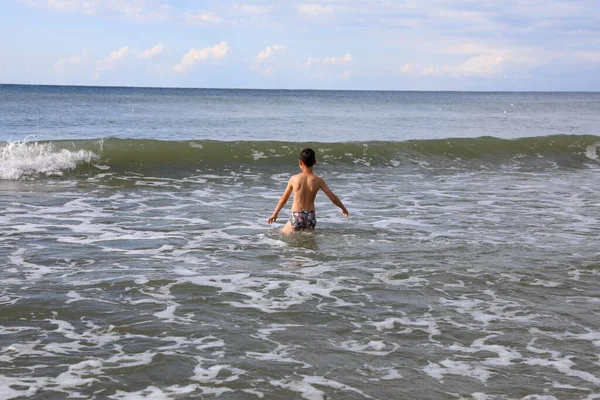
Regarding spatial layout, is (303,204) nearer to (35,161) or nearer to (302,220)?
(302,220)

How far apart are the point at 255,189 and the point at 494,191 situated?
537cm

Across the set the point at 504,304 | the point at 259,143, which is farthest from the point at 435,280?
the point at 259,143

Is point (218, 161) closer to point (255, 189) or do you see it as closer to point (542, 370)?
point (255, 189)

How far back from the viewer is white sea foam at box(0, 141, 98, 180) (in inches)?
638

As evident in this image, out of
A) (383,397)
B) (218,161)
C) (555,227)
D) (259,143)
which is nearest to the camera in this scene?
(383,397)

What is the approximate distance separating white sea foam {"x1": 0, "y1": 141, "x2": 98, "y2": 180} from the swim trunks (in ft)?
29.1

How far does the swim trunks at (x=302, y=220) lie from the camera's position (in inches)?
396

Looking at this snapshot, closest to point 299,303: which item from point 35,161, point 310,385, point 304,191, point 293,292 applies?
point 293,292

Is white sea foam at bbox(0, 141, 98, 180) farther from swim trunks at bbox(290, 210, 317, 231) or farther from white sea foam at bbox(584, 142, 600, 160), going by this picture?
white sea foam at bbox(584, 142, 600, 160)

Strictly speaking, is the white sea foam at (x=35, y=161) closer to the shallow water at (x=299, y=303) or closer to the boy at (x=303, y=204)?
the shallow water at (x=299, y=303)

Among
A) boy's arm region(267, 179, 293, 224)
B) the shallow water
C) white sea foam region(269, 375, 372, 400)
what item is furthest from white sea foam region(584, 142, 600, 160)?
white sea foam region(269, 375, 372, 400)

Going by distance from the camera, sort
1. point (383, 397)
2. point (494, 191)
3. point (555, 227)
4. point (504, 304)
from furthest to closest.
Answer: point (494, 191) < point (555, 227) < point (504, 304) < point (383, 397)

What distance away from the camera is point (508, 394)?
15.4 feet

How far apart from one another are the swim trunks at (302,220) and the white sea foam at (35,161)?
886 centimetres
